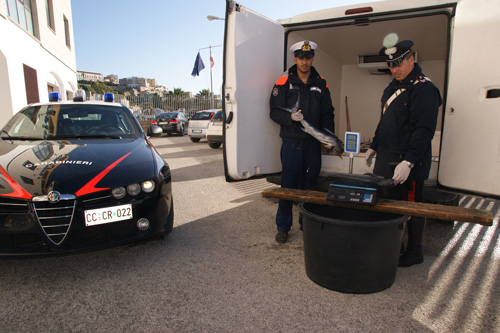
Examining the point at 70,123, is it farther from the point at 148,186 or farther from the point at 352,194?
the point at 352,194

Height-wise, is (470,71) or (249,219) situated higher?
(470,71)

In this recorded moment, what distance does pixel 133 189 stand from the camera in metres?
2.82

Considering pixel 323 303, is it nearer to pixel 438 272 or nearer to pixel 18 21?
pixel 438 272

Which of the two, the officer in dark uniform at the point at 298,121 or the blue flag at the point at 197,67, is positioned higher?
the blue flag at the point at 197,67

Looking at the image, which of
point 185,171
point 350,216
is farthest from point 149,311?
point 185,171

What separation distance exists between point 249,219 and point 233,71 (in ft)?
6.57

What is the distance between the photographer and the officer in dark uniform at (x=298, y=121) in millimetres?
3477

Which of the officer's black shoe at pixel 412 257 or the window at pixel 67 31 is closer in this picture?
the officer's black shoe at pixel 412 257

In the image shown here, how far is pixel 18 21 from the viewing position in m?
10.6

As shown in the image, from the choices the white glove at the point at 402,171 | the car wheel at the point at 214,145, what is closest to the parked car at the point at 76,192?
the white glove at the point at 402,171

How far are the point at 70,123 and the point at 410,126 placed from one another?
11.8 ft

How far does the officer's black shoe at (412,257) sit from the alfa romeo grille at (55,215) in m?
2.84

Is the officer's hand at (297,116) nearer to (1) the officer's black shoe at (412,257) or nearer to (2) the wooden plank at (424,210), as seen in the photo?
(2) the wooden plank at (424,210)

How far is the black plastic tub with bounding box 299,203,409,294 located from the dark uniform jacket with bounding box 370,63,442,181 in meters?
0.53
